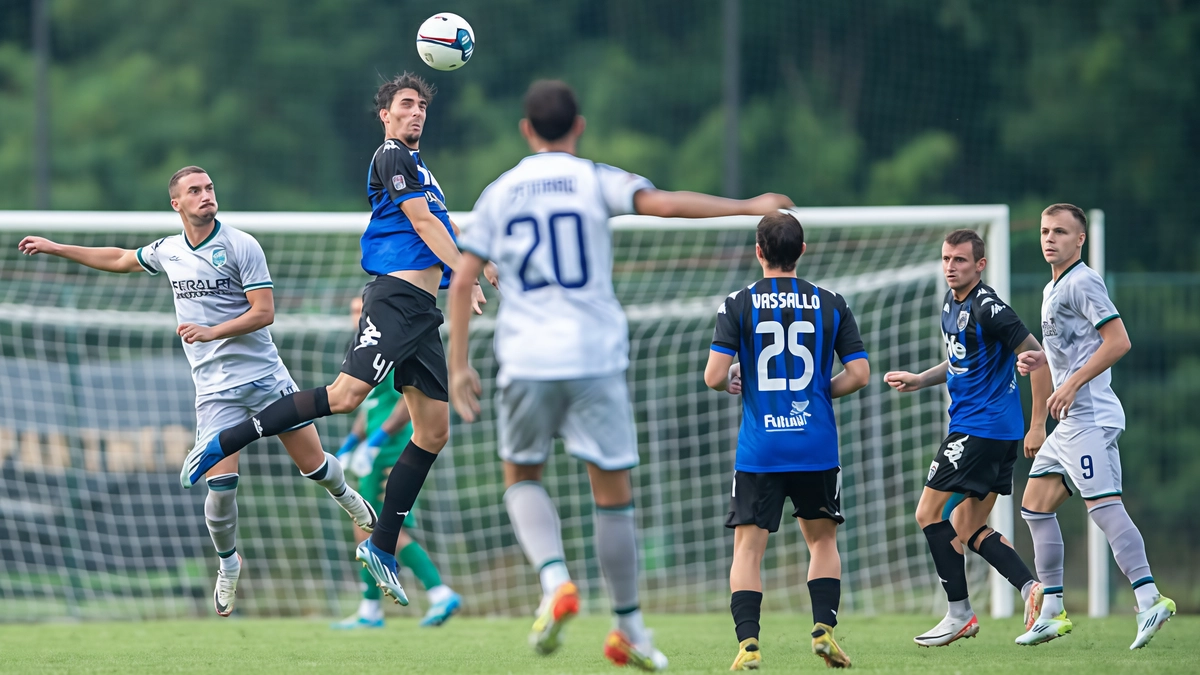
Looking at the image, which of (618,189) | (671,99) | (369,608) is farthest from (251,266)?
(671,99)

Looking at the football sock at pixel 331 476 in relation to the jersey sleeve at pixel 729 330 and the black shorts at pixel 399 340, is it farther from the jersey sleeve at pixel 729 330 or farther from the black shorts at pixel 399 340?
the jersey sleeve at pixel 729 330

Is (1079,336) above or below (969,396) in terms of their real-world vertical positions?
above

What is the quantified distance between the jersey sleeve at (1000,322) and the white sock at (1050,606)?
54.9 inches

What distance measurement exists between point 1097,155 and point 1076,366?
12.4 meters

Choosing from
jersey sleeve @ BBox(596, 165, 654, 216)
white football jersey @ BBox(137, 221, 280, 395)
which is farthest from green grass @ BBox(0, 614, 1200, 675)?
jersey sleeve @ BBox(596, 165, 654, 216)

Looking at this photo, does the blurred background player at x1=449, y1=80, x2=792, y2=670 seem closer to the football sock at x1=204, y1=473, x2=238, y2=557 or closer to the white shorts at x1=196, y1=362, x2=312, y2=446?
the white shorts at x1=196, y1=362, x2=312, y2=446

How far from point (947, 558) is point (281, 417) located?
3.38 meters

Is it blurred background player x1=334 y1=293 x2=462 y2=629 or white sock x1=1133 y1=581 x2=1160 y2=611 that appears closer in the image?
white sock x1=1133 y1=581 x2=1160 y2=611

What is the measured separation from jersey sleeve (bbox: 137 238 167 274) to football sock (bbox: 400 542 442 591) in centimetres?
260

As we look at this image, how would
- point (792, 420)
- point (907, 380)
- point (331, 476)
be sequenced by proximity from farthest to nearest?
1. point (331, 476)
2. point (907, 380)
3. point (792, 420)

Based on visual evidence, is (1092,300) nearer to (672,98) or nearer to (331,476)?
(331,476)

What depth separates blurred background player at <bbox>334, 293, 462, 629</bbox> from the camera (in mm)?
8289

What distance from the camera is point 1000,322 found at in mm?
6316

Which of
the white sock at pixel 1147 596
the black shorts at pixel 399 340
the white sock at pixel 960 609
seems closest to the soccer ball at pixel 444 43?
the black shorts at pixel 399 340
